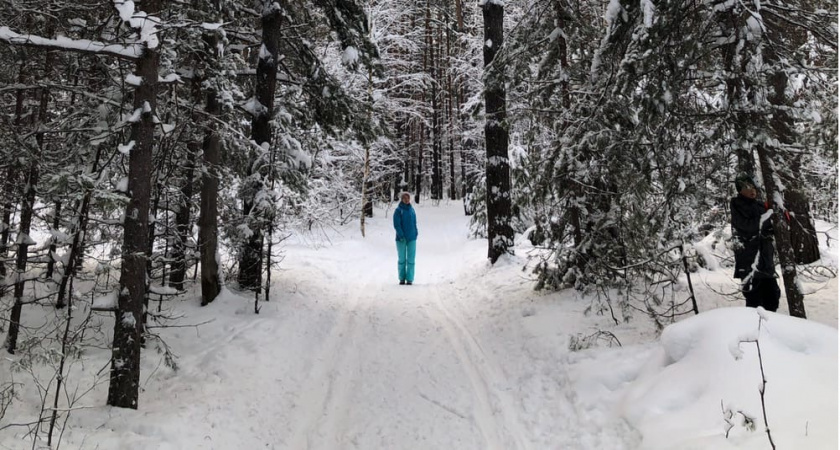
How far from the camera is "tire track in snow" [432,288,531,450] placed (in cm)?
453

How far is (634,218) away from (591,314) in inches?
60.2

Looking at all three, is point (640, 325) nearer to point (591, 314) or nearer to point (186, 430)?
point (591, 314)

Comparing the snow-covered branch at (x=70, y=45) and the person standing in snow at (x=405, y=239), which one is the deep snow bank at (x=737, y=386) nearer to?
the snow-covered branch at (x=70, y=45)

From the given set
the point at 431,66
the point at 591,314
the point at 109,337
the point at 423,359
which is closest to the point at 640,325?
the point at 591,314

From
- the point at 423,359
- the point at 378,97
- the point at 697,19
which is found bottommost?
the point at 423,359

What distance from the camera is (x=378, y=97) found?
18.8 m

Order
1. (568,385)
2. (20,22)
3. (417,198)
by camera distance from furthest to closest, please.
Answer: (417,198) < (20,22) < (568,385)

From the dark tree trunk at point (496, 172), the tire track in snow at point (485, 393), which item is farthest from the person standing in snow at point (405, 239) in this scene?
the tire track in snow at point (485, 393)

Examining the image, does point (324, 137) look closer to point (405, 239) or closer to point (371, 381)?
point (405, 239)

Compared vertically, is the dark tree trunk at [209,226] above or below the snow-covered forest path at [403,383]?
above

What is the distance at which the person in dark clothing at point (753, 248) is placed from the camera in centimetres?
558

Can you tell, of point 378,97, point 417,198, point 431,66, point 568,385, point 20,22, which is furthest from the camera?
point 417,198

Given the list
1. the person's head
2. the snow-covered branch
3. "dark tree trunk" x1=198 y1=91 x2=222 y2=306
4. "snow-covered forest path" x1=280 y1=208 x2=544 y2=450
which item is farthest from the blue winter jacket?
the snow-covered branch

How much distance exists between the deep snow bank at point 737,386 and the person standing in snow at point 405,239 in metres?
7.22
